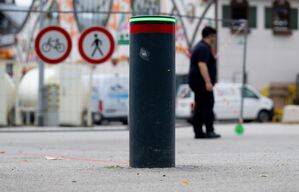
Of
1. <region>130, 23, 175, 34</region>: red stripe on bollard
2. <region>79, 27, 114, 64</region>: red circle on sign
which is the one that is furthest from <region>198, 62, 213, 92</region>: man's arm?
<region>130, 23, 175, 34</region>: red stripe on bollard

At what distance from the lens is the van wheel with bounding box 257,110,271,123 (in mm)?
37697

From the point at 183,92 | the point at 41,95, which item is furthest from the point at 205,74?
the point at 183,92

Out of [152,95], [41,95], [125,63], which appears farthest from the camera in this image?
[125,63]

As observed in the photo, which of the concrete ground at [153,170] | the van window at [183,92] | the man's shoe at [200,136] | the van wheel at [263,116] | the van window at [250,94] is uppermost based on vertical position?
the van window at [183,92]

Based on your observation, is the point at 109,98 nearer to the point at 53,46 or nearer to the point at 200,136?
the point at 53,46

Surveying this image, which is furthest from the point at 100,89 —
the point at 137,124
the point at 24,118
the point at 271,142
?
the point at 137,124

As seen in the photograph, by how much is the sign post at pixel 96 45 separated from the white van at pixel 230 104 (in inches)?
338

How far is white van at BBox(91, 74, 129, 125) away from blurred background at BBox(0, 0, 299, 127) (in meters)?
0.03

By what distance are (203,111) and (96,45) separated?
5.14m

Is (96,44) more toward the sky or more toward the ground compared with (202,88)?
more toward the sky

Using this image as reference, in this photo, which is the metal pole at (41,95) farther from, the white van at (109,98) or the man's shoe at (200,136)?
the man's shoe at (200,136)

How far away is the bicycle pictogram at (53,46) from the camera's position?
2053 centimetres

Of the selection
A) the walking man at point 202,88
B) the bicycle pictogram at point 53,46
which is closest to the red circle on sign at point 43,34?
the bicycle pictogram at point 53,46

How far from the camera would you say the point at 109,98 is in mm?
32906
